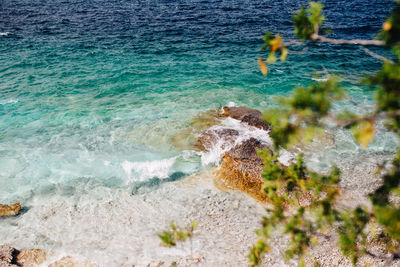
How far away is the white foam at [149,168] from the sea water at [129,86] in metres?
0.07

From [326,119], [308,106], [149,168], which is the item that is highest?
[308,106]

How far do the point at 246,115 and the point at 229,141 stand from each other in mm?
2747

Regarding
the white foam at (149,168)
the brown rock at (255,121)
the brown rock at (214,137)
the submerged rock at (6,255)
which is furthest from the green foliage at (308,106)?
the brown rock at (255,121)

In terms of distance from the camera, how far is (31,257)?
7984 mm

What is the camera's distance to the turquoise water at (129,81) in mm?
12772

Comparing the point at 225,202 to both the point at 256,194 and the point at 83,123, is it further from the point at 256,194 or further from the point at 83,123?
the point at 83,123

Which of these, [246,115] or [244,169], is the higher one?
[246,115]

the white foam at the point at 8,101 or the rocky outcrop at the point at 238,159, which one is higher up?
the white foam at the point at 8,101

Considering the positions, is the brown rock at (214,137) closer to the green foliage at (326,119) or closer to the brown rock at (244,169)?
the brown rock at (244,169)

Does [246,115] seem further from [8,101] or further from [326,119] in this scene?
[8,101]

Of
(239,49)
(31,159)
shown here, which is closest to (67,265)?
(31,159)

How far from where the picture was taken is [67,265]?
775cm

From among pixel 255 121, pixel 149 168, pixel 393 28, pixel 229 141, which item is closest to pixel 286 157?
pixel 229 141

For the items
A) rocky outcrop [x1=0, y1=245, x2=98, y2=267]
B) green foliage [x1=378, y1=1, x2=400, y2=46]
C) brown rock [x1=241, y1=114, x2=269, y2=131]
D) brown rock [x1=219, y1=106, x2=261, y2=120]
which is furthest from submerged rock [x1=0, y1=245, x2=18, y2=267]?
brown rock [x1=219, y1=106, x2=261, y2=120]
